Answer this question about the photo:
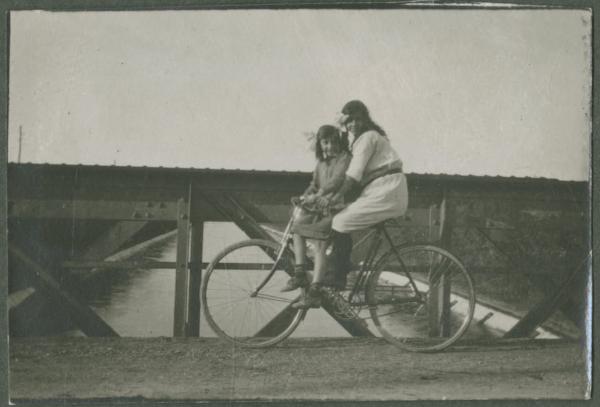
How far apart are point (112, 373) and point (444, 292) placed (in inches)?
104

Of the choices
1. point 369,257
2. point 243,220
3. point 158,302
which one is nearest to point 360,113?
point 369,257

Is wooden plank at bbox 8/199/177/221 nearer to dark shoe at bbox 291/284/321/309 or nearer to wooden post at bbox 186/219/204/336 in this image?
wooden post at bbox 186/219/204/336

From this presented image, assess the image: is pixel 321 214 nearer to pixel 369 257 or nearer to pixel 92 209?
pixel 369 257

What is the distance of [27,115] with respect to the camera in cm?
Result: 420

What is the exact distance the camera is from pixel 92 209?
14.3 ft

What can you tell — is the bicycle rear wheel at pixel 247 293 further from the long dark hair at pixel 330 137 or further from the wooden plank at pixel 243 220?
the long dark hair at pixel 330 137

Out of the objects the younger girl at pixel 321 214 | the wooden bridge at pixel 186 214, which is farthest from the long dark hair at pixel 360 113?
the wooden bridge at pixel 186 214

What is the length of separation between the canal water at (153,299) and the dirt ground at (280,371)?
304 millimetres

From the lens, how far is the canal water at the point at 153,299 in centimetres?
444

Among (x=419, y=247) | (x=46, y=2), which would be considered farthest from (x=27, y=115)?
(x=419, y=247)

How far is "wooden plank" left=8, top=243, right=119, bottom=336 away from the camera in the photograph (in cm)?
422

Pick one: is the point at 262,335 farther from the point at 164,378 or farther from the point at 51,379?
the point at 51,379

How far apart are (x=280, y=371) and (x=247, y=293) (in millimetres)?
639

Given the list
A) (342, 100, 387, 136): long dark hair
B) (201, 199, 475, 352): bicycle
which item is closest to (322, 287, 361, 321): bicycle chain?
(201, 199, 475, 352): bicycle
